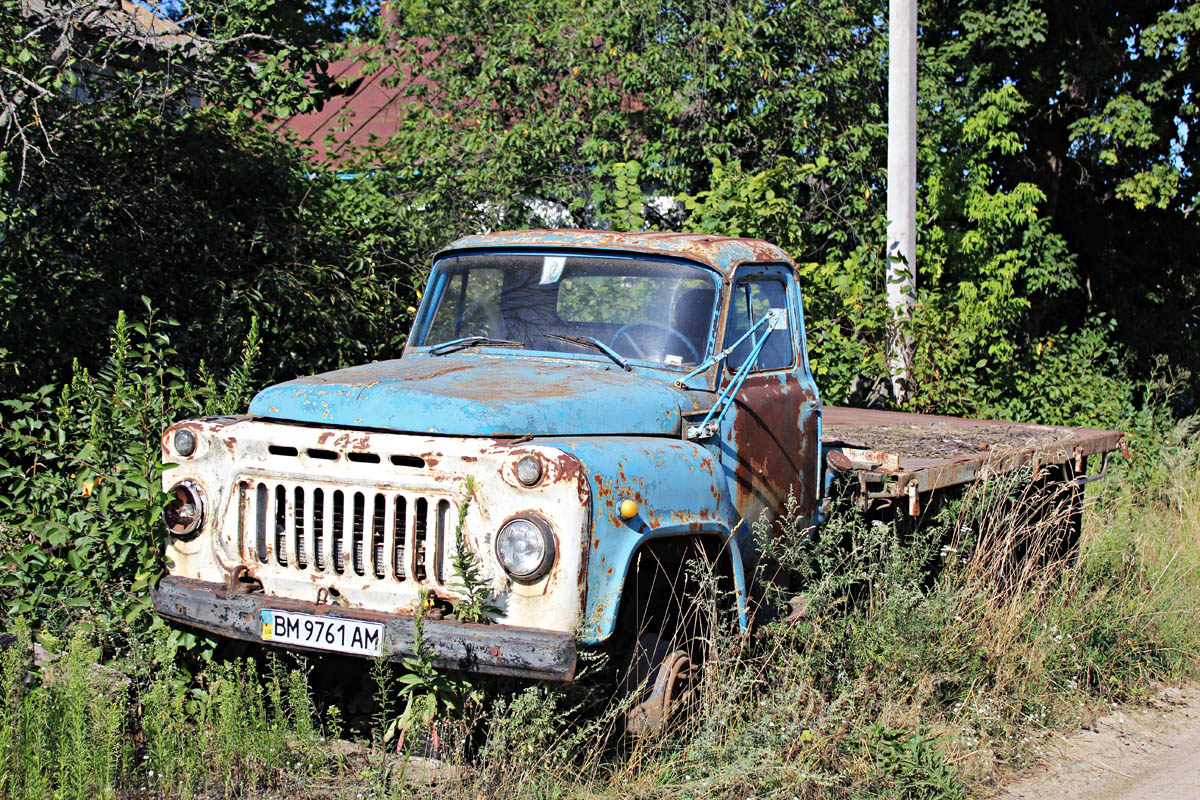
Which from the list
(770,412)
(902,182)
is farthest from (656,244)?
(902,182)

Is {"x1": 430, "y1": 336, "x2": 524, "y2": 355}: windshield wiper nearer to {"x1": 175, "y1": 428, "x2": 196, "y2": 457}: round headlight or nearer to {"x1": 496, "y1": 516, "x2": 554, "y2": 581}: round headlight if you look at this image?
{"x1": 175, "y1": 428, "x2": 196, "y2": 457}: round headlight

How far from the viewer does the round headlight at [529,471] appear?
12.4 feet

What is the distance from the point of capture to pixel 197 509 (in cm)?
433

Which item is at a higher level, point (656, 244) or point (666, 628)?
point (656, 244)

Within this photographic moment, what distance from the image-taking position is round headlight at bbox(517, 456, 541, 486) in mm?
3787

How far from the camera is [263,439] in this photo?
13.9ft

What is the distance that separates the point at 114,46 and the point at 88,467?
314 centimetres

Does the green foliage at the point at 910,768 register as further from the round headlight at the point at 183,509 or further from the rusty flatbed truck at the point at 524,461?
the round headlight at the point at 183,509

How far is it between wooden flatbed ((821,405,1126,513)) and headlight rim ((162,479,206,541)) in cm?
300

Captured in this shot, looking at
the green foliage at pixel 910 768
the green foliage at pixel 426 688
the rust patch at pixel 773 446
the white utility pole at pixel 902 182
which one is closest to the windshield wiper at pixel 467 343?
the rust patch at pixel 773 446

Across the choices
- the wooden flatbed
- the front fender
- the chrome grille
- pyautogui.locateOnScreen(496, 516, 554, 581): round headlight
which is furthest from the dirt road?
the chrome grille

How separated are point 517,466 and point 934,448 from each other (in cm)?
364

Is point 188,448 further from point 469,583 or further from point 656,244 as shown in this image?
point 656,244

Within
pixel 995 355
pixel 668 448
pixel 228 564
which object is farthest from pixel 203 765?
pixel 995 355
